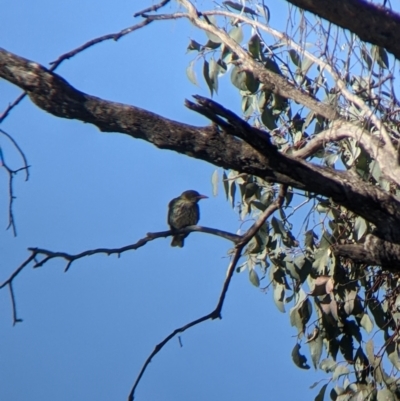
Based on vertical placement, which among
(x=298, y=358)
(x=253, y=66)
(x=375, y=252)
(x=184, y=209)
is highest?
(x=184, y=209)

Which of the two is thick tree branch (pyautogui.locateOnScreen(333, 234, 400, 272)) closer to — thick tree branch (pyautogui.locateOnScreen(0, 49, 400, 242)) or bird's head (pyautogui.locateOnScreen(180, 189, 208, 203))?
thick tree branch (pyautogui.locateOnScreen(0, 49, 400, 242))

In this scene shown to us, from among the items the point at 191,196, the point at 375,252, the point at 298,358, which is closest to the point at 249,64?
the point at 375,252

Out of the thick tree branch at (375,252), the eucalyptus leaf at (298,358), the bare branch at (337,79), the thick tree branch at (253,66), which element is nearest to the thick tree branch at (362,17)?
the bare branch at (337,79)

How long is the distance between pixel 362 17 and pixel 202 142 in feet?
2.28

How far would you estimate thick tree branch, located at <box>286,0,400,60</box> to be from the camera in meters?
2.32

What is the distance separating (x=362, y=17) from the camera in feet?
7.65

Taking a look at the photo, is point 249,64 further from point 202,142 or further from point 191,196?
point 191,196

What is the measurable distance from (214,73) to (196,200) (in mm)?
2599

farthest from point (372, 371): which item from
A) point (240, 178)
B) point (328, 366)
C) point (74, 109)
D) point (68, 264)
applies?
point (74, 109)

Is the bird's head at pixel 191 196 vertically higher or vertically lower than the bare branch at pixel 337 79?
higher

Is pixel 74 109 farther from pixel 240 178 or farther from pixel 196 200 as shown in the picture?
pixel 196 200

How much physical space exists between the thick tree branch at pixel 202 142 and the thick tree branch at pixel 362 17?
51 centimetres

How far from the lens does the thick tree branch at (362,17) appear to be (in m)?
2.32

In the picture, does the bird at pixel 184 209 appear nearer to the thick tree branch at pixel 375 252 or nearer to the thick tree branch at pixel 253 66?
the thick tree branch at pixel 253 66
